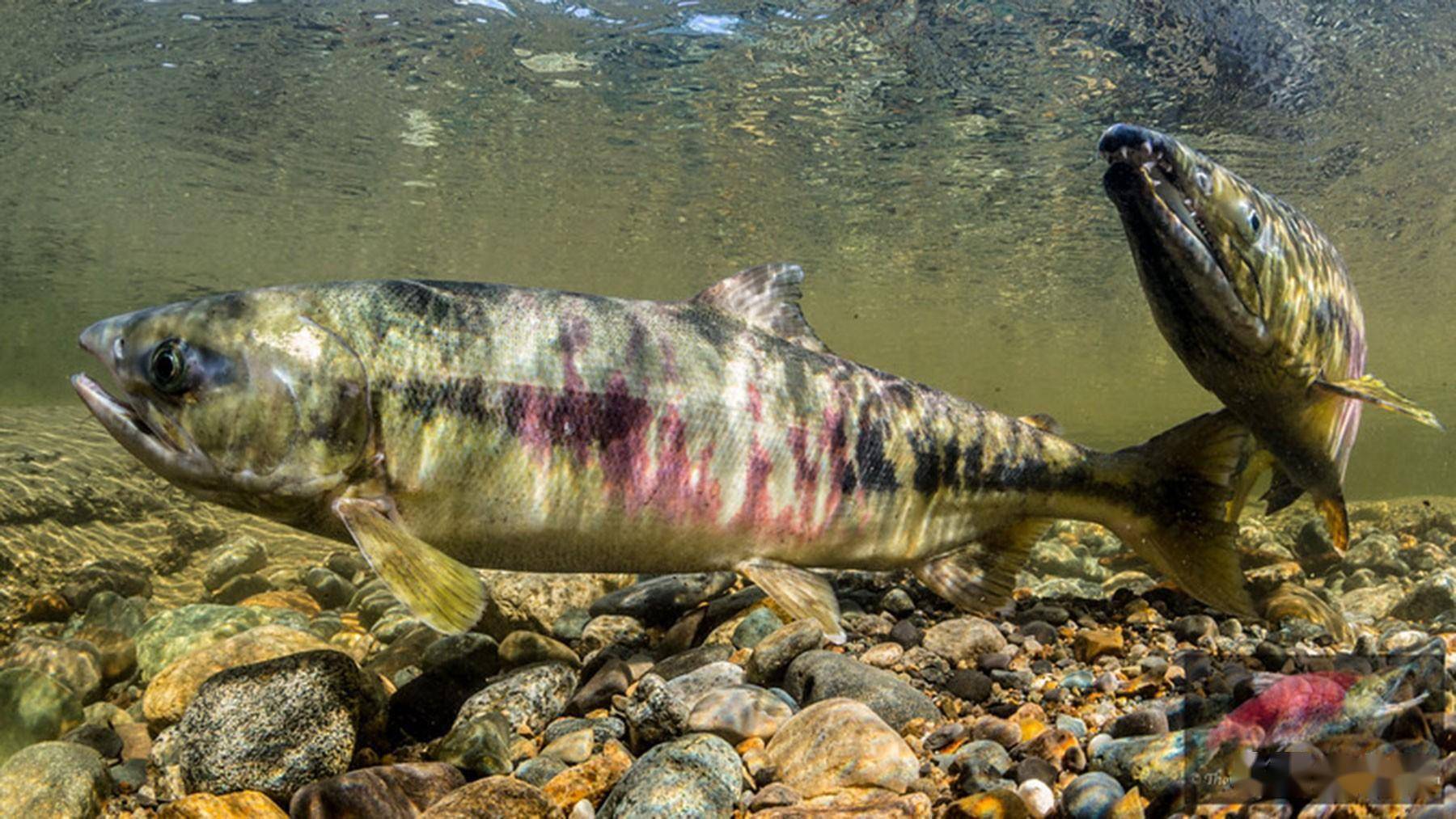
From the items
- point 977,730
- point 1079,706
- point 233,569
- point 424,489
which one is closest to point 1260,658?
point 1079,706

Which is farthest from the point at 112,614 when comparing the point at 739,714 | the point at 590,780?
the point at 739,714

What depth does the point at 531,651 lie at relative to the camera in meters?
4.01

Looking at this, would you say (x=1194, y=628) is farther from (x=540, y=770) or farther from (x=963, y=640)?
(x=540, y=770)

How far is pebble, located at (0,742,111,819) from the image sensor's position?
Result: 2.90 m

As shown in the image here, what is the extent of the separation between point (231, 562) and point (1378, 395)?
9.57m

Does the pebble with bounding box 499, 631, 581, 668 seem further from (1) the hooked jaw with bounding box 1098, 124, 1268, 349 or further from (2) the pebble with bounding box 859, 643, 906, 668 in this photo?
(1) the hooked jaw with bounding box 1098, 124, 1268, 349

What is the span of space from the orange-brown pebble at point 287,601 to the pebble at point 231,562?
1286 mm

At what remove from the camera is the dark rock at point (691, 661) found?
360 centimetres

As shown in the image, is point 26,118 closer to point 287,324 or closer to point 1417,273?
point 287,324

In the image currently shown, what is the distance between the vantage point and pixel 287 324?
9.48 feet

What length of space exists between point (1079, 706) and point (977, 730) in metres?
0.53

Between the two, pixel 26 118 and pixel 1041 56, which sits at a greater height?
pixel 1041 56

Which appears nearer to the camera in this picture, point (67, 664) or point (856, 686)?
point (856, 686)

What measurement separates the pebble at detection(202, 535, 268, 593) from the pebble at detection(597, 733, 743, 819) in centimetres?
738
